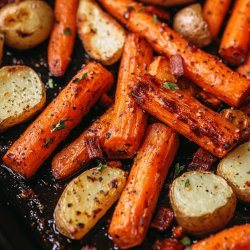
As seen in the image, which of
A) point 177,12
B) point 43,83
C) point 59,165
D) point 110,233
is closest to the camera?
point 110,233

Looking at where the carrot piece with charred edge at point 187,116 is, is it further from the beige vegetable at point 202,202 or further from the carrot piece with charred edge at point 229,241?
the carrot piece with charred edge at point 229,241

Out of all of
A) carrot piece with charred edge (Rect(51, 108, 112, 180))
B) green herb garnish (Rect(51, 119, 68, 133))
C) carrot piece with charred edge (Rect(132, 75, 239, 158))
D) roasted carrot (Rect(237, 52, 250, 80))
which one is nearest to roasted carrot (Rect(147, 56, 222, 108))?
carrot piece with charred edge (Rect(132, 75, 239, 158))

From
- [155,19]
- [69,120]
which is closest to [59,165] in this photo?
[69,120]

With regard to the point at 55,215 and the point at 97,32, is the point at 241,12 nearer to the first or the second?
the point at 97,32

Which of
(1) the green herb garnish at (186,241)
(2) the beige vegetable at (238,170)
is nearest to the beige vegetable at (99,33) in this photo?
(2) the beige vegetable at (238,170)

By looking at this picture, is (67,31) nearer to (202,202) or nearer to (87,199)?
(87,199)

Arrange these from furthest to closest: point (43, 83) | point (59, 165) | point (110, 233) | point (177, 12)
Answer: point (177, 12) < point (43, 83) < point (59, 165) < point (110, 233)

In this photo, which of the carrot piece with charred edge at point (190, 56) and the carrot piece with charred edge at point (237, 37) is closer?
the carrot piece with charred edge at point (190, 56)
